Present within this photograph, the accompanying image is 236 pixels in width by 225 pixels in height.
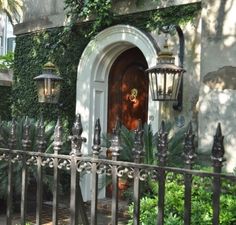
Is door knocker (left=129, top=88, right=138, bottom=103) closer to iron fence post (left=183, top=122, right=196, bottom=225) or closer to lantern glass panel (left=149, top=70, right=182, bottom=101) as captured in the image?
lantern glass panel (left=149, top=70, right=182, bottom=101)

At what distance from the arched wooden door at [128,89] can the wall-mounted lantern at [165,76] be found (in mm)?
1799

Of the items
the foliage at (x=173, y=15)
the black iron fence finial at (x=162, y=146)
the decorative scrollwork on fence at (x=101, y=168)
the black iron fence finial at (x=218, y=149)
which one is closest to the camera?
the black iron fence finial at (x=218, y=149)

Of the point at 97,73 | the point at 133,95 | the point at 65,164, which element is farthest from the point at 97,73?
the point at 65,164

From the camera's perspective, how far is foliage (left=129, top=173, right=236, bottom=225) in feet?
13.1

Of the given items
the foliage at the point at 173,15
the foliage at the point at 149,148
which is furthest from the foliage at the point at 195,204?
the foliage at the point at 173,15

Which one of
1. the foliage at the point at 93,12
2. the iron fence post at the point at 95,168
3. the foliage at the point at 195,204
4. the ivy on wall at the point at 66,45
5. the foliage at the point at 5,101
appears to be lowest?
the foliage at the point at 195,204

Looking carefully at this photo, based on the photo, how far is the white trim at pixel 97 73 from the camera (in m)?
7.57

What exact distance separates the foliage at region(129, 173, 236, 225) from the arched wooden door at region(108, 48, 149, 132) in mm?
3133

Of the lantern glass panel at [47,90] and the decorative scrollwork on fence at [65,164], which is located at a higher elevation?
the lantern glass panel at [47,90]

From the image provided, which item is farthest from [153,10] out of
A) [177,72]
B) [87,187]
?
[87,187]

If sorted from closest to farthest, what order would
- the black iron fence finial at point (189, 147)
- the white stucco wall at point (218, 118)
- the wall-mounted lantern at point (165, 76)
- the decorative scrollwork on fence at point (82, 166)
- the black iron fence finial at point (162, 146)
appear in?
the black iron fence finial at point (189, 147) < the black iron fence finial at point (162, 146) < the decorative scrollwork on fence at point (82, 166) < the white stucco wall at point (218, 118) < the wall-mounted lantern at point (165, 76)

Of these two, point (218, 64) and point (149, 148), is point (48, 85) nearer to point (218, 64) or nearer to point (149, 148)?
point (149, 148)

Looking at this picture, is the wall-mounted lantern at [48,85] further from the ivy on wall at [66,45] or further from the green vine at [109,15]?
the green vine at [109,15]

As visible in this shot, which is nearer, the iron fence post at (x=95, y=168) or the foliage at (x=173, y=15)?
the iron fence post at (x=95, y=168)
